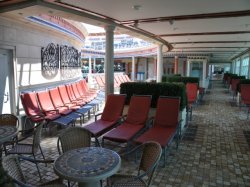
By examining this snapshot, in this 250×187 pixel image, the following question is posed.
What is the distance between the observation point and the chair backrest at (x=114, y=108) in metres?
5.54

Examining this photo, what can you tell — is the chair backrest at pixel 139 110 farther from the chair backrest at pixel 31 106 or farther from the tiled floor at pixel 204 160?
the chair backrest at pixel 31 106

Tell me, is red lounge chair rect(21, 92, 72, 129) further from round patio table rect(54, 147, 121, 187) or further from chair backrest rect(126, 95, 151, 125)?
round patio table rect(54, 147, 121, 187)

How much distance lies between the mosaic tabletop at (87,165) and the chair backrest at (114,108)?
2743 mm

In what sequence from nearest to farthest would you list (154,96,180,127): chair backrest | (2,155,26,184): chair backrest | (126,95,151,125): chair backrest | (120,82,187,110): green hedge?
1. (2,155,26,184): chair backrest
2. (154,96,180,127): chair backrest
3. (126,95,151,125): chair backrest
4. (120,82,187,110): green hedge

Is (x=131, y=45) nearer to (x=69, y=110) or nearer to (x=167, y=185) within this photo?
(x=69, y=110)

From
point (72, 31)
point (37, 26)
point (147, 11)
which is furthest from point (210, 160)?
point (72, 31)

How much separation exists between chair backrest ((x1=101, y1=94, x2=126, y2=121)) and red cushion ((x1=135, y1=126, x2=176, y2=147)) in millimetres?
1110

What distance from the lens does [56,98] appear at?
6.79 meters

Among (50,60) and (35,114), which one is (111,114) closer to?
(35,114)

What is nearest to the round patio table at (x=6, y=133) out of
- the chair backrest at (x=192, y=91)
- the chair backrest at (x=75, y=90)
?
the chair backrest at (x=75, y=90)

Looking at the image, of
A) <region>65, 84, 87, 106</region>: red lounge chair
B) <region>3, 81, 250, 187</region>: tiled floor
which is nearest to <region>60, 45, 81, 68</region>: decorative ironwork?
<region>65, 84, 87, 106</region>: red lounge chair

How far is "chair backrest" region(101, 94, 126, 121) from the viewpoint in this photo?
5544mm

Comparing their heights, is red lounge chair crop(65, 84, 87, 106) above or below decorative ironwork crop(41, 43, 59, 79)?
below

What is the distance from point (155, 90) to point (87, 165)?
3.78 meters
